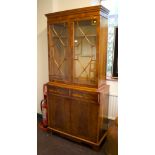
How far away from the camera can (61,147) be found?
8.27 ft

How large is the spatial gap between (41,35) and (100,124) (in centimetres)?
216

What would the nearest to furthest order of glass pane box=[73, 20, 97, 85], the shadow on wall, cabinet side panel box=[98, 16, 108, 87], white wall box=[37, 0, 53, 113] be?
cabinet side panel box=[98, 16, 108, 87]
glass pane box=[73, 20, 97, 85]
white wall box=[37, 0, 53, 113]
the shadow on wall

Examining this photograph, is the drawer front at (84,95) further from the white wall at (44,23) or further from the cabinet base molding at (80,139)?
the cabinet base molding at (80,139)

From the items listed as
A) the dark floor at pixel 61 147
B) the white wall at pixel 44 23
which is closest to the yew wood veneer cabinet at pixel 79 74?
the dark floor at pixel 61 147

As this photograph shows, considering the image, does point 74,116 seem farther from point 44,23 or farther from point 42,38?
point 44,23

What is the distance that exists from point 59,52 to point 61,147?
5.27 ft

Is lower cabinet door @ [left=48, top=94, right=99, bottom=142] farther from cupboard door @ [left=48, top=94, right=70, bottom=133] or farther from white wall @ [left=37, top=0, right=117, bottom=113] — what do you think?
white wall @ [left=37, top=0, right=117, bottom=113]

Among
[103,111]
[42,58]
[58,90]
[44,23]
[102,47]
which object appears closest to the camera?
[102,47]

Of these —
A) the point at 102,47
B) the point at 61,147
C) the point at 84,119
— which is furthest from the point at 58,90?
the point at 102,47

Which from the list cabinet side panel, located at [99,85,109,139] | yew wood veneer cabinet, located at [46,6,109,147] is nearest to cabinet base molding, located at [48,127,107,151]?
yew wood veneer cabinet, located at [46,6,109,147]

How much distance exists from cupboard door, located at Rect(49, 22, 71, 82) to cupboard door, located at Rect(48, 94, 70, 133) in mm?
360

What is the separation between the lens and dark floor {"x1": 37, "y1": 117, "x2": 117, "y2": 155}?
2395mm

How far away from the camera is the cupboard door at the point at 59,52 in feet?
8.61
